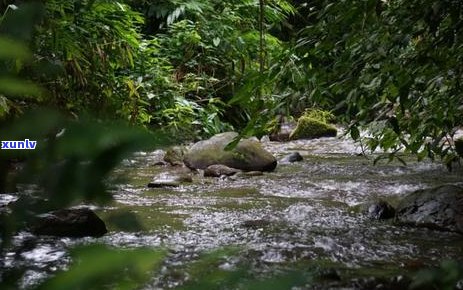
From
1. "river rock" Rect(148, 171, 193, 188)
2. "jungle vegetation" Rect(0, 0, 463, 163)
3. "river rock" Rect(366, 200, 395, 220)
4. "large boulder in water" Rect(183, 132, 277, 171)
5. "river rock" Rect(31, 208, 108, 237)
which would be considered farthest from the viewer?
"large boulder in water" Rect(183, 132, 277, 171)

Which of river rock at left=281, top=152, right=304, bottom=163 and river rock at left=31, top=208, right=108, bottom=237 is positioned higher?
river rock at left=281, top=152, right=304, bottom=163

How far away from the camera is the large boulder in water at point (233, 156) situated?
5645mm

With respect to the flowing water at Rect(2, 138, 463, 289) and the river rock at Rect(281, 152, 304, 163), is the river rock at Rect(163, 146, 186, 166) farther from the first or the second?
the river rock at Rect(281, 152, 304, 163)

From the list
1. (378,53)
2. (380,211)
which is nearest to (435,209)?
(380,211)

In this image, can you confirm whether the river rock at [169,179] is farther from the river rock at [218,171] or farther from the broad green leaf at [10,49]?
the broad green leaf at [10,49]

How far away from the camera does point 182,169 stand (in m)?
5.79

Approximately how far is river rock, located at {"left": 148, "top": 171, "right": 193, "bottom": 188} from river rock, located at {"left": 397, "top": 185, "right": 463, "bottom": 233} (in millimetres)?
2026

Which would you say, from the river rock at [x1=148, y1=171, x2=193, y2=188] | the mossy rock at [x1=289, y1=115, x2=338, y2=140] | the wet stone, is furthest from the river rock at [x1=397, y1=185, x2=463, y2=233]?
the mossy rock at [x1=289, y1=115, x2=338, y2=140]

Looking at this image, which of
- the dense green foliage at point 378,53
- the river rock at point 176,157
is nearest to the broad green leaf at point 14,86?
the dense green foliage at point 378,53

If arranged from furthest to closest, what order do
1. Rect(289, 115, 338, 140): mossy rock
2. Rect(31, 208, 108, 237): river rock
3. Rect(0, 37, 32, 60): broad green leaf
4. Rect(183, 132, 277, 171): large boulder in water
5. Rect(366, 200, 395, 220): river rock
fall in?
1. Rect(289, 115, 338, 140): mossy rock
2. Rect(183, 132, 277, 171): large boulder in water
3. Rect(366, 200, 395, 220): river rock
4. Rect(31, 208, 108, 237): river rock
5. Rect(0, 37, 32, 60): broad green leaf

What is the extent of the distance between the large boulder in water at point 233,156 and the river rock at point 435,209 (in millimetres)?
2340

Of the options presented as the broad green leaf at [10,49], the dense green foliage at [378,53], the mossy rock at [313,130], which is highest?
the dense green foliage at [378,53]

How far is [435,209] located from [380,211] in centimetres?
34

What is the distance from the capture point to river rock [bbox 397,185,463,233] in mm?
3115
